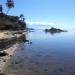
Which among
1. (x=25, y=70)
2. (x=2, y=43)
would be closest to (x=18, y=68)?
(x=25, y=70)

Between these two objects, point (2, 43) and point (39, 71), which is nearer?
point (39, 71)

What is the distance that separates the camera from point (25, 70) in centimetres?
2838

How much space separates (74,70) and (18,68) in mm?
6807

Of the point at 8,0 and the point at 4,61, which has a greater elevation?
the point at 8,0

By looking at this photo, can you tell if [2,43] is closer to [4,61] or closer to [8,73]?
[4,61]

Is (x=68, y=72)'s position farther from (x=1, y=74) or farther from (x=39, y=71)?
(x=1, y=74)

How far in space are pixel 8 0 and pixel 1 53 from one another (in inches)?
2473

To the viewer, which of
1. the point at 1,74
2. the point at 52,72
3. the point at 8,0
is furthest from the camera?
the point at 8,0

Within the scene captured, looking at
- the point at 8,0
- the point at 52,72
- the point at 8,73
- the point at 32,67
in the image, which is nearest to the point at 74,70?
the point at 52,72

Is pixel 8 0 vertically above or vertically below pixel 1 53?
above

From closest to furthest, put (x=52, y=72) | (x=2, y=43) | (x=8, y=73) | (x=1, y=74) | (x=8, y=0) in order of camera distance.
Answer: (x=1, y=74), (x=8, y=73), (x=52, y=72), (x=2, y=43), (x=8, y=0)

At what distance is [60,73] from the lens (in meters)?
27.2

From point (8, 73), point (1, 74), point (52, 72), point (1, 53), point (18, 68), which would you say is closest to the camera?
point (1, 74)

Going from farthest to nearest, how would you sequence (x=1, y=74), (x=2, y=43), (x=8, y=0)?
(x=8, y=0) < (x=2, y=43) < (x=1, y=74)
